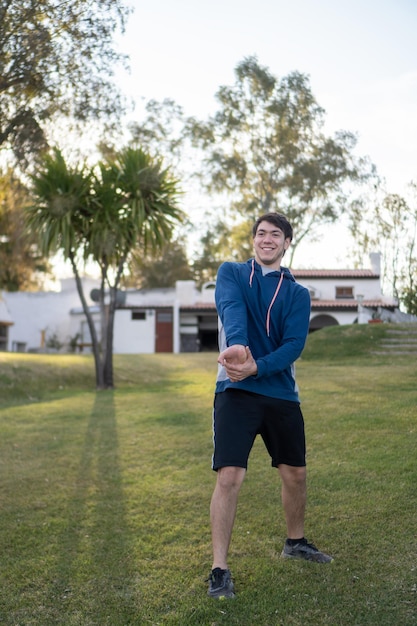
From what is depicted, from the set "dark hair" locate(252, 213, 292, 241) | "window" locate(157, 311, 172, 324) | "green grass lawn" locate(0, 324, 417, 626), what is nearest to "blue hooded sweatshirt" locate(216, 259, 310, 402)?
"dark hair" locate(252, 213, 292, 241)

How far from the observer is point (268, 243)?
3938 mm

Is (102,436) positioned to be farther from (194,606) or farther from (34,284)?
(34,284)

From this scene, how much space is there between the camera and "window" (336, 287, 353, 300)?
35.6 metres

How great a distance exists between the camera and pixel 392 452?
6.16 m

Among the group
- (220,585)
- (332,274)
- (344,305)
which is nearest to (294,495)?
(220,585)

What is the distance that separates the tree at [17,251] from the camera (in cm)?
2216

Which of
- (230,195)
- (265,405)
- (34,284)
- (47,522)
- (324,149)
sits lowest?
(47,522)

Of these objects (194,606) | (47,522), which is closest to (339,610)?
(194,606)

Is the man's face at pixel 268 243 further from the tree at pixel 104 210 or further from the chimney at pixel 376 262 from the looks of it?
the chimney at pixel 376 262

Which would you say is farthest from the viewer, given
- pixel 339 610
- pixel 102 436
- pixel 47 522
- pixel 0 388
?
pixel 0 388

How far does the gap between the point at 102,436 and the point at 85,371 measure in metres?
8.46

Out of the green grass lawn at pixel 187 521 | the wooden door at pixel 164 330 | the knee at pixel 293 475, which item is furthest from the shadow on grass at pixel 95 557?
the wooden door at pixel 164 330

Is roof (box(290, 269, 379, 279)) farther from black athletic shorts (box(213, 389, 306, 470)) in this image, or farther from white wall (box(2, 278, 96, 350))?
black athletic shorts (box(213, 389, 306, 470))

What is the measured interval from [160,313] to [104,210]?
18.4 meters
